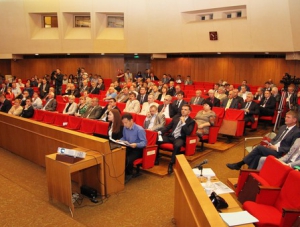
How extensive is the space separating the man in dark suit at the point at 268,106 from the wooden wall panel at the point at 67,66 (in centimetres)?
886

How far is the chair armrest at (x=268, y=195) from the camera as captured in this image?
2.79 metres

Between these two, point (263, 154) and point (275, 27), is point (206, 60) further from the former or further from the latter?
point (263, 154)

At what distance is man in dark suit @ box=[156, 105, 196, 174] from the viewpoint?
4695 mm

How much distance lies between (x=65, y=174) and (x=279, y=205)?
7.66 ft

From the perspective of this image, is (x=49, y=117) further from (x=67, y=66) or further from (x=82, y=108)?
(x=67, y=66)

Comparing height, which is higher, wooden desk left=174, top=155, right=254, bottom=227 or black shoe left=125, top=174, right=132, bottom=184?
wooden desk left=174, top=155, right=254, bottom=227

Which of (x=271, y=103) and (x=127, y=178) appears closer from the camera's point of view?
(x=127, y=178)

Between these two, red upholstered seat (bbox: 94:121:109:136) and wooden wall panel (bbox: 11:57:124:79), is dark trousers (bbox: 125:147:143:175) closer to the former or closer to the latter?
red upholstered seat (bbox: 94:121:109:136)

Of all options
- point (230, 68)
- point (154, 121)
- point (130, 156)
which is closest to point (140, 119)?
point (154, 121)

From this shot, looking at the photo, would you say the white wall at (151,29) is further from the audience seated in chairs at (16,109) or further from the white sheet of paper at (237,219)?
the white sheet of paper at (237,219)

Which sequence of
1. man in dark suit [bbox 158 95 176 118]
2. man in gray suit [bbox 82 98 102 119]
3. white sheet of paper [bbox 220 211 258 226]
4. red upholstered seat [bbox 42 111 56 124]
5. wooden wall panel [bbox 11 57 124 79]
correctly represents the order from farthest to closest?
wooden wall panel [bbox 11 57 124 79] → red upholstered seat [bbox 42 111 56 124] → man in gray suit [bbox 82 98 102 119] → man in dark suit [bbox 158 95 176 118] → white sheet of paper [bbox 220 211 258 226]

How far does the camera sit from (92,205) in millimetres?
3695

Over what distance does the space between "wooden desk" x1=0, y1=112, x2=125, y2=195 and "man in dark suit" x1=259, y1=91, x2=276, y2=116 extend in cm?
453

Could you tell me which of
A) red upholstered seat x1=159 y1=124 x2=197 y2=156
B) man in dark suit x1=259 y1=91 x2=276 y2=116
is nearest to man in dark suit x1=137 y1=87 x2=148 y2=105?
man in dark suit x1=259 y1=91 x2=276 y2=116
